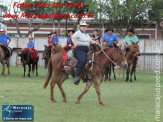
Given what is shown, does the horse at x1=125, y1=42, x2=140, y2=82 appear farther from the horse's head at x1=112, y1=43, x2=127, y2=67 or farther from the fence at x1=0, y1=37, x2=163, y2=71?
the fence at x1=0, y1=37, x2=163, y2=71

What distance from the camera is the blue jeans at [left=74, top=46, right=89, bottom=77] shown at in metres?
14.1

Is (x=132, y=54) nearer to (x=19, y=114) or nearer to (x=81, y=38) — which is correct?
(x=81, y=38)

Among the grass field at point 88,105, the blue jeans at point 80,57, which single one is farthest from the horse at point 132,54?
the blue jeans at point 80,57

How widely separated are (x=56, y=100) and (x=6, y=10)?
1550 inches

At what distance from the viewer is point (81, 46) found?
14.2 m

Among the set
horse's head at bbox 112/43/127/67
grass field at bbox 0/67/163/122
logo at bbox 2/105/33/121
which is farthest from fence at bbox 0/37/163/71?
logo at bbox 2/105/33/121

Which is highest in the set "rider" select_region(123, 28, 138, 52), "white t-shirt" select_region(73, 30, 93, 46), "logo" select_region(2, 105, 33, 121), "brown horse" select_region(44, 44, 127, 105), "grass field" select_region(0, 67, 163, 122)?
"white t-shirt" select_region(73, 30, 93, 46)

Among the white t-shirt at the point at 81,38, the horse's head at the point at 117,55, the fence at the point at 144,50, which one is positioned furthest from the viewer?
the fence at the point at 144,50

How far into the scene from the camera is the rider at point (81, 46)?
1399 cm

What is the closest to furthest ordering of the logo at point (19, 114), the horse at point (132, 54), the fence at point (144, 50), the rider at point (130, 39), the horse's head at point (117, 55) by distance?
1. the logo at point (19, 114)
2. the horse's head at point (117, 55)
3. the rider at point (130, 39)
4. the horse at point (132, 54)
5. the fence at point (144, 50)

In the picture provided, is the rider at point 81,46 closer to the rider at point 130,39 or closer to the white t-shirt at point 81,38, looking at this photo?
the white t-shirt at point 81,38

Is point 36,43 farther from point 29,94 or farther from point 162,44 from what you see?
point 29,94

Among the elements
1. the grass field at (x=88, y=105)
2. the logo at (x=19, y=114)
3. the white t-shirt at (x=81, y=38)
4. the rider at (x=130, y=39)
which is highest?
the white t-shirt at (x=81, y=38)

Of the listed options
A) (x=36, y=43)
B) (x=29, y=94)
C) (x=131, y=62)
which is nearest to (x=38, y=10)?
(x=36, y=43)
